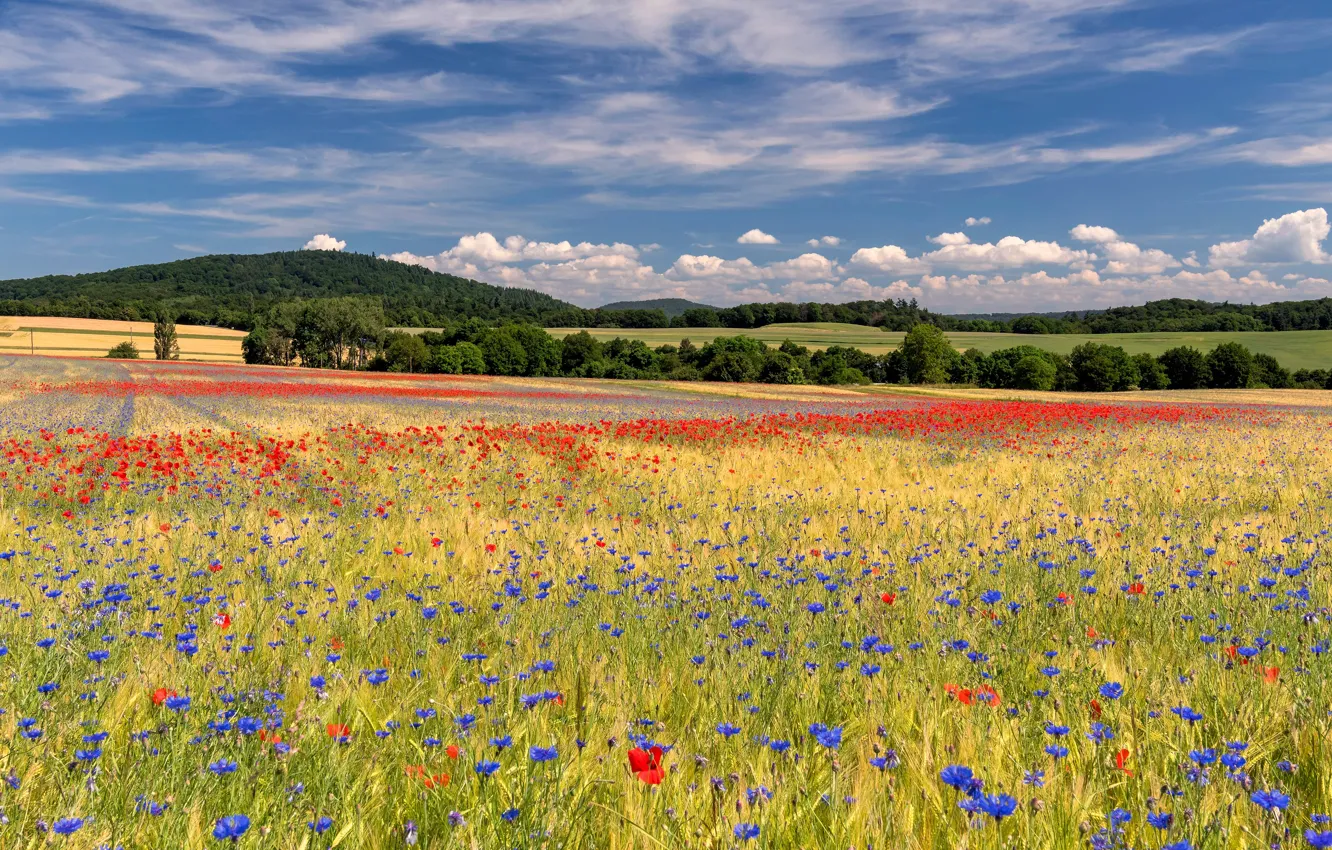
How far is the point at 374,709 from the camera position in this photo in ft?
9.69

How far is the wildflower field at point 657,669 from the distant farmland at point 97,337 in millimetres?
107710

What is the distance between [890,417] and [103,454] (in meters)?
16.3

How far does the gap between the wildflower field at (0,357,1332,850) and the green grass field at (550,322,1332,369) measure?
108116mm

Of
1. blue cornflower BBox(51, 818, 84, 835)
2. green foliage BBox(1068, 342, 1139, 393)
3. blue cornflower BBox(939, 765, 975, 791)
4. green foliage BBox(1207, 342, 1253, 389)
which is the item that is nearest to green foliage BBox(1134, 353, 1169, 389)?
green foliage BBox(1068, 342, 1139, 393)

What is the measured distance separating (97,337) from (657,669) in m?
137

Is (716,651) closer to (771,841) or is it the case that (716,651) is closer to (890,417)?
(771,841)

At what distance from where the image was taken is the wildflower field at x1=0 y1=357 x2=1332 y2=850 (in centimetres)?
213

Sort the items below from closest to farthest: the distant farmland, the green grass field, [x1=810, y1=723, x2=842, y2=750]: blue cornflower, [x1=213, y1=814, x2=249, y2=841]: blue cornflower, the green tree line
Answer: [x1=213, y1=814, x2=249, y2=841]: blue cornflower → [x1=810, y1=723, x2=842, y2=750]: blue cornflower → the green tree line → the distant farmland → the green grass field

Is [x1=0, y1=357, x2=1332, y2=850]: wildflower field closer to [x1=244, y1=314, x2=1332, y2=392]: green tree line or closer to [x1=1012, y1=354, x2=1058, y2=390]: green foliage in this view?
[x1=244, y1=314, x2=1332, y2=392]: green tree line

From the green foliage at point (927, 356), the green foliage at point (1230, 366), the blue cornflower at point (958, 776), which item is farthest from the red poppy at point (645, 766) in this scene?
the green foliage at point (1230, 366)

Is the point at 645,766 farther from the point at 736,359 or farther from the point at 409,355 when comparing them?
the point at 409,355

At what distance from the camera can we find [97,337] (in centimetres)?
11056

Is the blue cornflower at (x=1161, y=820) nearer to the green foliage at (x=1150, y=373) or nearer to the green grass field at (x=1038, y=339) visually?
the green foliage at (x=1150, y=373)

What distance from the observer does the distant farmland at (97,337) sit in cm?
9681
